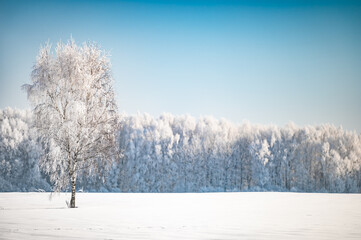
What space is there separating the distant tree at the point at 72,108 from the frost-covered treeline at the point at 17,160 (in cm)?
4896

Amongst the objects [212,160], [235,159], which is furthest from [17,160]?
[235,159]

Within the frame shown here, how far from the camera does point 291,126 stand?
7950cm

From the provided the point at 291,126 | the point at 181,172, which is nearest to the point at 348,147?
the point at 291,126

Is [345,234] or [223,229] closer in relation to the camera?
[345,234]

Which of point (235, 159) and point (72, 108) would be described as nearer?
point (72, 108)

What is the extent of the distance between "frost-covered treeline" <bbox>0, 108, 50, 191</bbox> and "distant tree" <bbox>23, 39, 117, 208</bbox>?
161 feet

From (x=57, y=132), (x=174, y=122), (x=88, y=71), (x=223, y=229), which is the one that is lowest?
(x=223, y=229)

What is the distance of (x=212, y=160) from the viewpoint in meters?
74.2

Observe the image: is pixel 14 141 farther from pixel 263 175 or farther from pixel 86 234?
pixel 86 234

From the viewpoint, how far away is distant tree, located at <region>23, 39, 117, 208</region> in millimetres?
19797

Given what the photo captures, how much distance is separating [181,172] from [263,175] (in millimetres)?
18027

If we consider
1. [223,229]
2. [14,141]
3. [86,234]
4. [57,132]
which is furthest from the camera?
[14,141]

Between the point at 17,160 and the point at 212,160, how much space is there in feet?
134

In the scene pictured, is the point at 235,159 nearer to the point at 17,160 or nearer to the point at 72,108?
the point at 17,160
